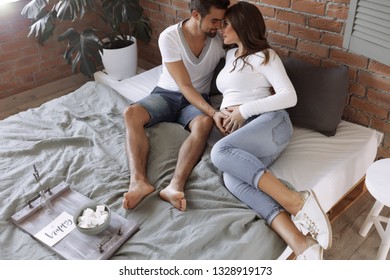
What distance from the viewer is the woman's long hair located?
5.33 ft

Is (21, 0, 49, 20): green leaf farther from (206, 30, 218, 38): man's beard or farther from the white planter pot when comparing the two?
(206, 30, 218, 38): man's beard

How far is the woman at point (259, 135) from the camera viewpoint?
133 cm

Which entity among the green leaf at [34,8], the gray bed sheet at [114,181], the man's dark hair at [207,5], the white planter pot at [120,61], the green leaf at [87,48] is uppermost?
the man's dark hair at [207,5]

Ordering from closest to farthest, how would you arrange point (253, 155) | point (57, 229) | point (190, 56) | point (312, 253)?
point (312, 253), point (57, 229), point (253, 155), point (190, 56)

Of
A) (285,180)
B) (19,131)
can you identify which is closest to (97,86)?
(19,131)

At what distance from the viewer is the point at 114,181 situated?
1627mm

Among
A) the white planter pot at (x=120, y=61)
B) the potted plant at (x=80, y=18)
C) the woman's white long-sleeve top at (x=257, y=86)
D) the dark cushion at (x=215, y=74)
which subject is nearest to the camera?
the woman's white long-sleeve top at (x=257, y=86)

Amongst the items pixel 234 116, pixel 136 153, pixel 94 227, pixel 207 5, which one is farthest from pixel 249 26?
pixel 94 227

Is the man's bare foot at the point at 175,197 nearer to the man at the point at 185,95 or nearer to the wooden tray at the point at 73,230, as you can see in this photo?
the man at the point at 185,95

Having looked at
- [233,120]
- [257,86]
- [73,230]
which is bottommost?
[73,230]

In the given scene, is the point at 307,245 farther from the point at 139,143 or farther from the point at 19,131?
the point at 19,131

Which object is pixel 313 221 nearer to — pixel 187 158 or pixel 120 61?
pixel 187 158

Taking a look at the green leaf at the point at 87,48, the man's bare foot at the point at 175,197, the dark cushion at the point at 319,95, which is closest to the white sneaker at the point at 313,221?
the man's bare foot at the point at 175,197

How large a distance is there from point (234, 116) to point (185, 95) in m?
0.35
